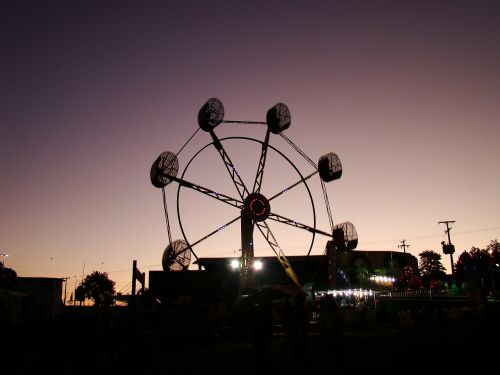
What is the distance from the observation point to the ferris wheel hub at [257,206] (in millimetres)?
31219

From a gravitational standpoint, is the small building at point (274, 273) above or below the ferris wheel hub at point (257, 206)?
below

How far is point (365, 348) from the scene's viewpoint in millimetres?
15445

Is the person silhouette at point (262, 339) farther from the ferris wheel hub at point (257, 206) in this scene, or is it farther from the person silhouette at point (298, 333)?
the ferris wheel hub at point (257, 206)

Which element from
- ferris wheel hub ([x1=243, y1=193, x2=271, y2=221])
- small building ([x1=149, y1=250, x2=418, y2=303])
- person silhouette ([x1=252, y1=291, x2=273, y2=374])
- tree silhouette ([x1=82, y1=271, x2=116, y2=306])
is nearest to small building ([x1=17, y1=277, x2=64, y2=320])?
small building ([x1=149, y1=250, x2=418, y2=303])

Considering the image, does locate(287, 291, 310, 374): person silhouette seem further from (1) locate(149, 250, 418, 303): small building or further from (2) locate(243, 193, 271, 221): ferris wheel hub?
(1) locate(149, 250, 418, 303): small building

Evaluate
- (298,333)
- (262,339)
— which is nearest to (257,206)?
(298,333)

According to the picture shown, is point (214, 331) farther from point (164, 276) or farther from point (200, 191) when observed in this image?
point (164, 276)

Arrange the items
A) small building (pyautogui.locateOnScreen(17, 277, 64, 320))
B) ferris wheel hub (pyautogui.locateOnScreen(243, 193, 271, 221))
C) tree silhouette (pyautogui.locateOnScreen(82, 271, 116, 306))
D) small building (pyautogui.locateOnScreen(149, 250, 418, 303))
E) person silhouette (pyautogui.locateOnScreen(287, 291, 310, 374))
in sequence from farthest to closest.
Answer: tree silhouette (pyautogui.locateOnScreen(82, 271, 116, 306)), small building (pyautogui.locateOnScreen(149, 250, 418, 303)), small building (pyautogui.locateOnScreen(17, 277, 64, 320)), ferris wheel hub (pyautogui.locateOnScreen(243, 193, 271, 221)), person silhouette (pyautogui.locateOnScreen(287, 291, 310, 374))

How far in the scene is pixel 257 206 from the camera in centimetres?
3145

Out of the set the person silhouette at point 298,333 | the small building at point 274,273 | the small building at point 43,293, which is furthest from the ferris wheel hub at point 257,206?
the small building at point 43,293

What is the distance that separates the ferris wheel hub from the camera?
31219 millimetres

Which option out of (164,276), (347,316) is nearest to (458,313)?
(347,316)

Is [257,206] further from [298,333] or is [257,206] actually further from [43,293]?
[43,293]

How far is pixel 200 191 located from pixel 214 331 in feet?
34.7
